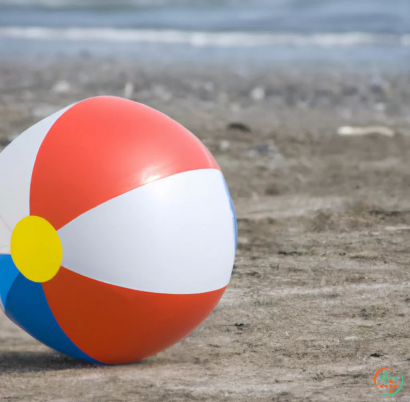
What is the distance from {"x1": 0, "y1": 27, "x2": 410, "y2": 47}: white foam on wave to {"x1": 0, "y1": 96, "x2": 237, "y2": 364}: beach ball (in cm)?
1386

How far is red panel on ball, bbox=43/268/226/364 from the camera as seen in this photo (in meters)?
3.55

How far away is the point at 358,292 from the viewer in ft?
16.6

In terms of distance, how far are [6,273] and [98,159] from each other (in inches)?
32.8

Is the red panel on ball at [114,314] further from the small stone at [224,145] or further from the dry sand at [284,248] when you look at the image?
the small stone at [224,145]

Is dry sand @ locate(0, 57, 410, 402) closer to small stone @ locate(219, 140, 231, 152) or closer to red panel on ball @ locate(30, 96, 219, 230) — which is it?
small stone @ locate(219, 140, 231, 152)

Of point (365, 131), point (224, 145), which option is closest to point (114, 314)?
point (224, 145)

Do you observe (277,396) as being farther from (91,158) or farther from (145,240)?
(91,158)

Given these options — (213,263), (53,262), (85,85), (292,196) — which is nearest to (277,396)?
(213,263)

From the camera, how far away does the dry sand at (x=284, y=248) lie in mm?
3832

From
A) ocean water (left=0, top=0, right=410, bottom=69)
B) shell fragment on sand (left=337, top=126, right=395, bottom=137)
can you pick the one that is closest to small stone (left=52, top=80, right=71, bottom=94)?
ocean water (left=0, top=0, right=410, bottom=69)

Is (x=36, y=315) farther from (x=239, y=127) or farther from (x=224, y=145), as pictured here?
(x=239, y=127)

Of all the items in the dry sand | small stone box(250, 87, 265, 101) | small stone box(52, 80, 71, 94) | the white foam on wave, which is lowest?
the dry sand

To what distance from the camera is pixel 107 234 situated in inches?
137

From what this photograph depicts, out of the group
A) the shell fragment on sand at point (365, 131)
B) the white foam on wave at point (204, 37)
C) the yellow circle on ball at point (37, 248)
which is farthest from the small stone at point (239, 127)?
the white foam on wave at point (204, 37)
